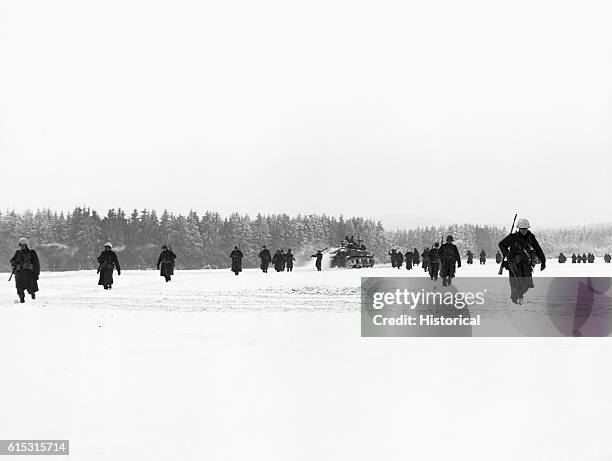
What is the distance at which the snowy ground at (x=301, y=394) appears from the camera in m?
5.02

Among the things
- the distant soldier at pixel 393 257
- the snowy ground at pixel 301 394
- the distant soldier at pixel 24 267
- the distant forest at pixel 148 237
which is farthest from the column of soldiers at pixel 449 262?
the distant forest at pixel 148 237

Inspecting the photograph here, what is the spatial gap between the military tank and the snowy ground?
35226mm

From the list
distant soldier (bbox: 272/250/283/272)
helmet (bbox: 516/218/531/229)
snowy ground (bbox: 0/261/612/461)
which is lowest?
snowy ground (bbox: 0/261/612/461)

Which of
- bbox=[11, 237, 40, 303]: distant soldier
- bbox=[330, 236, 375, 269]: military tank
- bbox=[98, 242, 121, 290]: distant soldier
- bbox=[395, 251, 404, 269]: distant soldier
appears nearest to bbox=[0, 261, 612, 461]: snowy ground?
bbox=[11, 237, 40, 303]: distant soldier

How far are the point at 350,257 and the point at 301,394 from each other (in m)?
40.5

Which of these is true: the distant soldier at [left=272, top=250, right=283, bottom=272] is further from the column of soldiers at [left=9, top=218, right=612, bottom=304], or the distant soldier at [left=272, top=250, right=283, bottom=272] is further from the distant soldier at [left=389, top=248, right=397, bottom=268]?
the column of soldiers at [left=9, top=218, right=612, bottom=304]

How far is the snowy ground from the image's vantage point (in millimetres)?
5016

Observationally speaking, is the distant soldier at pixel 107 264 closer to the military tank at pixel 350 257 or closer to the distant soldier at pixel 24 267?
the distant soldier at pixel 24 267

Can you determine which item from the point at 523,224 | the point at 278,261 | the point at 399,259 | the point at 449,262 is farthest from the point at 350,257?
→ the point at 523,224

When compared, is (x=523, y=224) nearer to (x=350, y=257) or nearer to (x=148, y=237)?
(x=350, y=257)

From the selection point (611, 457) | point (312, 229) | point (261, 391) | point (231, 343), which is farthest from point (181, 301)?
point (312, 229)

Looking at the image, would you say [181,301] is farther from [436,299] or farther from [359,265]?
[359,265]

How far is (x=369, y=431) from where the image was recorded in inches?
209

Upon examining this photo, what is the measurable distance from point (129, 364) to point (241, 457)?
11.8 feet
